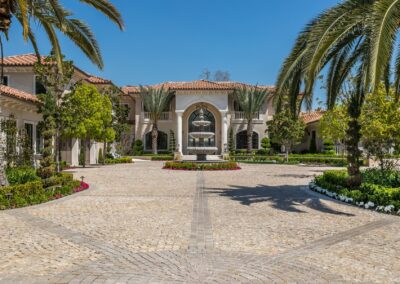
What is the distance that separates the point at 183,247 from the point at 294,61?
248 inches

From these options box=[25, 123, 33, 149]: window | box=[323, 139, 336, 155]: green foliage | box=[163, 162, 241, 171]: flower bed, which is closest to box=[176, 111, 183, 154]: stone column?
box=[163, 162, 241, 171]: flower bed

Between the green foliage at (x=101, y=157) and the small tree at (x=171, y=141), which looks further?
the small tree at (x=171, y=141)

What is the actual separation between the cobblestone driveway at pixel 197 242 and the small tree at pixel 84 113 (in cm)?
1206

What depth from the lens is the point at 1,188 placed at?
10.2 meters

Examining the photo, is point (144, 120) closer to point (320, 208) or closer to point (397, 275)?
point (320, 208)

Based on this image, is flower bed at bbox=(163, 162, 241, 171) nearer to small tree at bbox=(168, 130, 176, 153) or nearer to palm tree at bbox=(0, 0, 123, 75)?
palm tree at bbox=(0, 0, 123, 75)

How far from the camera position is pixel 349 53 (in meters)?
11.9

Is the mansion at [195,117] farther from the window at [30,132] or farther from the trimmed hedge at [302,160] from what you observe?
the window at [30,132]

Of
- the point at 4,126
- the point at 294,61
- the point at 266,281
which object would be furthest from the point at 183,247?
the point at 4,126

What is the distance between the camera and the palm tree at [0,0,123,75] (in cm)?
1007

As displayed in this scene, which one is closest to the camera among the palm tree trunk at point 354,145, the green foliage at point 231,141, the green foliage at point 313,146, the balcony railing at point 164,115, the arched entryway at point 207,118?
the palm tree trunk at point 354,145

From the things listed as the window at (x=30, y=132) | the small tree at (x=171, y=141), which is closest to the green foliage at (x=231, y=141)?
the small tree at (x=171, y=141)

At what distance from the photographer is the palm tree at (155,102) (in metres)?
40.8

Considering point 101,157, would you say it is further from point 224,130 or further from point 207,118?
point 207,118
